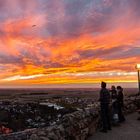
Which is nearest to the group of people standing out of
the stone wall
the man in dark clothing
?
the man in dark clothing

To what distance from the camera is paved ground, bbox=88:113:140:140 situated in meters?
14.9

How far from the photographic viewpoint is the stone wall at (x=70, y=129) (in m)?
11.1

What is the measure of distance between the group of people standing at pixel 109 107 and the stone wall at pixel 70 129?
1.22ft

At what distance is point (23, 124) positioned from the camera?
3738 cm

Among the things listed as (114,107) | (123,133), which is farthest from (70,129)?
(114,107)

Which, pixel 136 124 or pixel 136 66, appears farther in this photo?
pixel 136 66

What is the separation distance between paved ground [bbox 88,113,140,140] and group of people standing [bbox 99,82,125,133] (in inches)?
15.2

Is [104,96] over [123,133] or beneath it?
over

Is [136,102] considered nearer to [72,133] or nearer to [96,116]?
[96,116]

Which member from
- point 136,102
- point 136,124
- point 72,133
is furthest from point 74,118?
point 136,102

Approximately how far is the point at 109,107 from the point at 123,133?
2.45 metres

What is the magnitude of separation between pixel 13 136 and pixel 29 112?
39.1m

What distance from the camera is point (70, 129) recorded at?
1318 centimetres

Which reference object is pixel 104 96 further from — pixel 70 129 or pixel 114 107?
pixel 70 129
